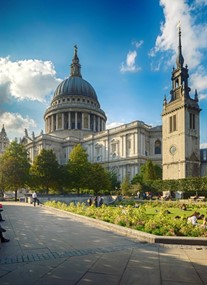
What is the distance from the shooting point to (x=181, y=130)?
201ft

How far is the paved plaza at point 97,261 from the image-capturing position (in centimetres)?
728

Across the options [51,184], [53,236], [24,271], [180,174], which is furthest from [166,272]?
[180,174]

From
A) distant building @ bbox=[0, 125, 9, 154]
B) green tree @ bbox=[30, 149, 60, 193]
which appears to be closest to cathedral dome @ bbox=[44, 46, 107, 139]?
distant building @ bbox=[0, 125, 9, 154]

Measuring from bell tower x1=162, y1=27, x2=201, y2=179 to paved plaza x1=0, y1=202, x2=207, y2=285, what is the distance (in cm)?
4956

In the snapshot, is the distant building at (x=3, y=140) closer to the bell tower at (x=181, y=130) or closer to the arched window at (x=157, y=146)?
the arched window at (x=157, y=146)

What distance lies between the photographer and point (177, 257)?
9.48m

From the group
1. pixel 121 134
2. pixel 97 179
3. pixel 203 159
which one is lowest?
pixel 97 179

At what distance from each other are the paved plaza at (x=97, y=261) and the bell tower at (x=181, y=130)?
49.6 m

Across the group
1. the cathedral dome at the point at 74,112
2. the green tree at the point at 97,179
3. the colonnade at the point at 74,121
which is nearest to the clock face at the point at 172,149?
the green tree at the point at 97,179

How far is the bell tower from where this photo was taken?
60094 mm

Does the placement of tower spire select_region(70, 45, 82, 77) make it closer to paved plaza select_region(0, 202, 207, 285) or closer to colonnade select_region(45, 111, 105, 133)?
colonnade select_region(45, 111, 105, 133)

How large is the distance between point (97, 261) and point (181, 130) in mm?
55581

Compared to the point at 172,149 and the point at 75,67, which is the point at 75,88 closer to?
the point at 75,67

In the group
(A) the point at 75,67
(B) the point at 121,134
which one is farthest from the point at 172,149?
(A) the point at 75,67
